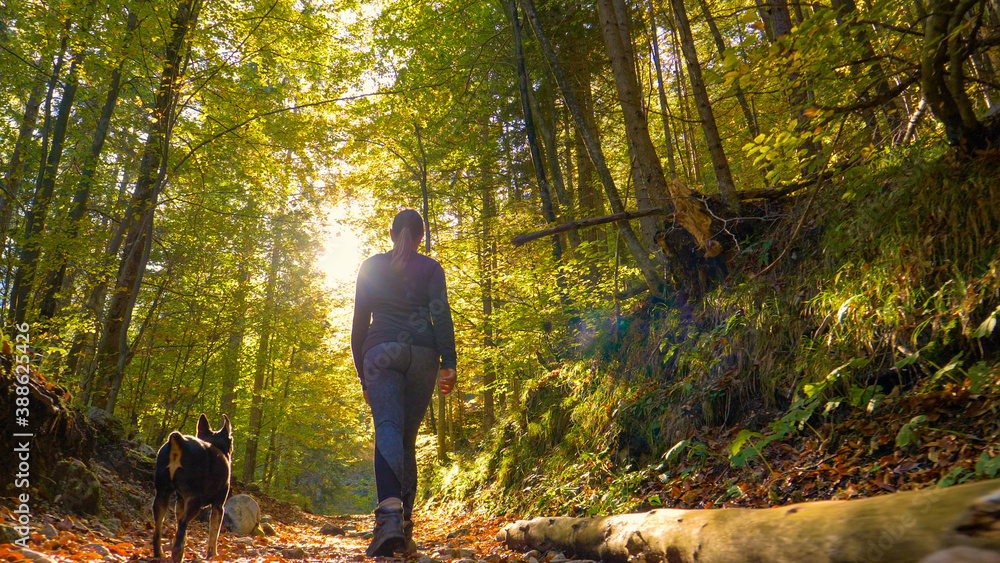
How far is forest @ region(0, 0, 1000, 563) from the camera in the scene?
3654 millimetres

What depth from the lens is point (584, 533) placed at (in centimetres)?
357

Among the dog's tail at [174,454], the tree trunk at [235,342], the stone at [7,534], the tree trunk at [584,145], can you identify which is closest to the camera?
the stone at [7,534]

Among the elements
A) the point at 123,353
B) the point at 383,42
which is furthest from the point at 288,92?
the point at 123,353

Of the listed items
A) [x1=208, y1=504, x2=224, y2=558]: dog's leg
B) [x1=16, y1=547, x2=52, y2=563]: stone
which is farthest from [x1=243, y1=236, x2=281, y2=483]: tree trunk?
[x1=16, y1=547, x2=52, y2=563]: stone

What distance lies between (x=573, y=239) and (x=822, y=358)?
36.7 ft

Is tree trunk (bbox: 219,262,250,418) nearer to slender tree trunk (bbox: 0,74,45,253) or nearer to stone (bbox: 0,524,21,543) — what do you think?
slender tree trunk (bbox: 0,74,45,253)

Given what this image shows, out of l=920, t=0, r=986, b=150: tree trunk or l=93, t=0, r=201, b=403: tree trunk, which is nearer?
l=920, t=0, r=986, b=150: tree trunk

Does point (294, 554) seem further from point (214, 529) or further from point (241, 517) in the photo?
point (241, 517)

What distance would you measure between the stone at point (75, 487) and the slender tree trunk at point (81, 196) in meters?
4.30

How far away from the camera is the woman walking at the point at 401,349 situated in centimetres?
407

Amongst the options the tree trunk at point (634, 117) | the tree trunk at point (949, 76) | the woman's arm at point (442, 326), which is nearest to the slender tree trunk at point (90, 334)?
the woman's arm at point (442, 326)

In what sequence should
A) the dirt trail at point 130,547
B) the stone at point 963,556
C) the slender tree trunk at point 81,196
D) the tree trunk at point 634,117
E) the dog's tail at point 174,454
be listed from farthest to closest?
1. the slender tree trunk at point 81,196
2. the tree trunk at point 634,117
3. the dog's tail at point 174,454
4. the dirt trail at point 130,547
5. the stone at point 963,556

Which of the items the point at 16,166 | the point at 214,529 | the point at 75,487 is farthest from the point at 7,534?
the point at 16,166

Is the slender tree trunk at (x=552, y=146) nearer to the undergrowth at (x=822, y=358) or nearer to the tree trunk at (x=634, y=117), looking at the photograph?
the tree trunk at (x=634, y=117)
